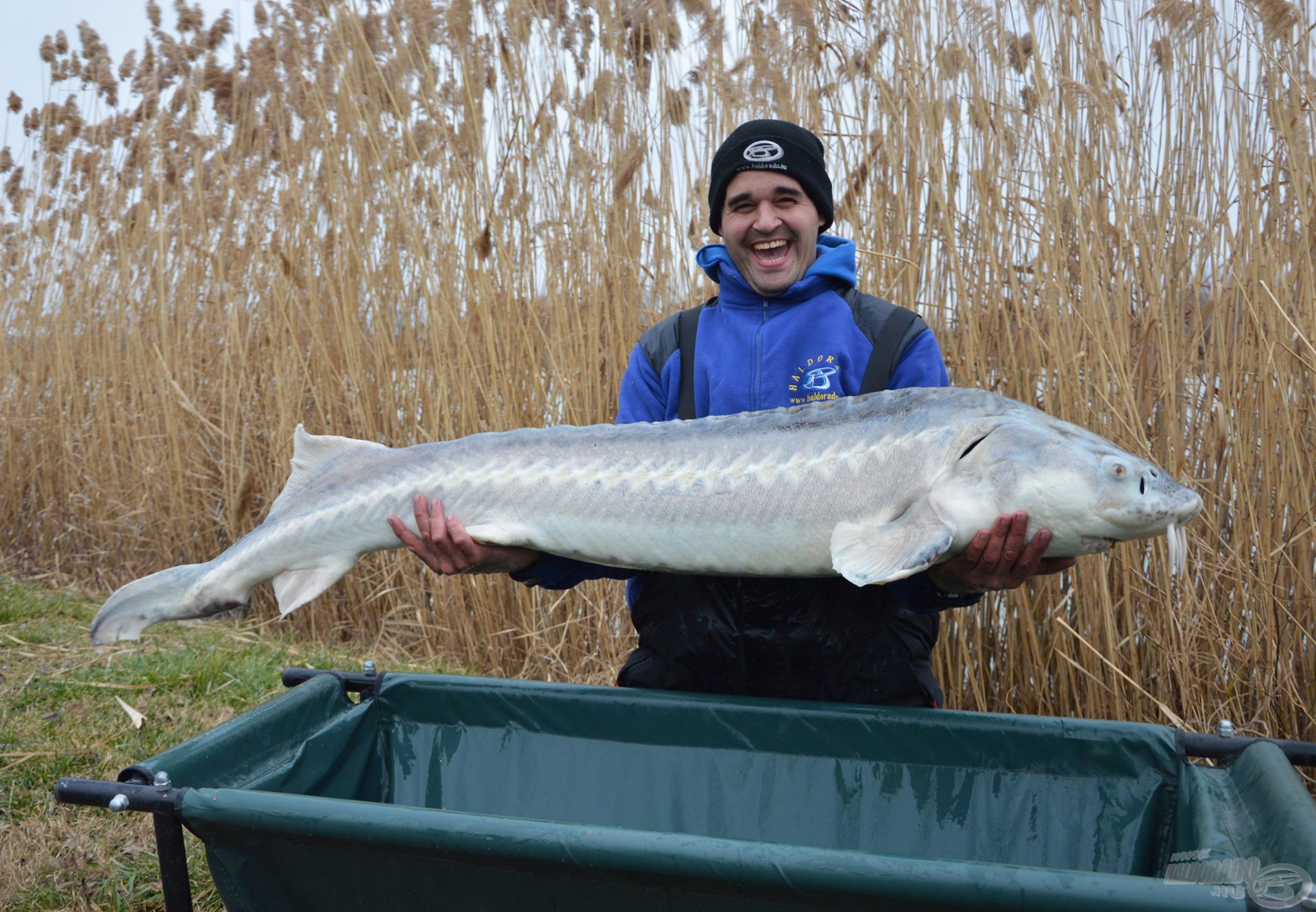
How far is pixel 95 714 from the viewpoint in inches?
120

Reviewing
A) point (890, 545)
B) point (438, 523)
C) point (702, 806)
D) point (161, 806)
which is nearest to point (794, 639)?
point (702, 806)

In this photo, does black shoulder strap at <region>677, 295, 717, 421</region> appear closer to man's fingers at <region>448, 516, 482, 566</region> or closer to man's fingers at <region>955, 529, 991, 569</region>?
man's fingers at <region>448, 516, 482, 566</region>

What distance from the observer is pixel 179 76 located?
464 centimetres

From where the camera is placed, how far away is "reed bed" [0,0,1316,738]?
7.66ft

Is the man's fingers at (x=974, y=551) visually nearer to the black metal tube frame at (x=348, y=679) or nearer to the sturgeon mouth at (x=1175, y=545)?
the sturgeon mouth at (x=1175, y=545)

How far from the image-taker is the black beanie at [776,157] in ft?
6.39

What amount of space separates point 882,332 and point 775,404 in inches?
9.2

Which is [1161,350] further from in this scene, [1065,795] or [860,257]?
[1065,795]

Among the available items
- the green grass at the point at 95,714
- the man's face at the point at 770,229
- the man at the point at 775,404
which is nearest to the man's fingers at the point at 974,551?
the man at the point at 775,404

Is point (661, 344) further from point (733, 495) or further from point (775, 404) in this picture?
point (733, 495)

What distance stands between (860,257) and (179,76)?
3392 millimetres

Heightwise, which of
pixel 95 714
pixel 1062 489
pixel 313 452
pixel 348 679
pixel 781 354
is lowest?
pixel 95 714

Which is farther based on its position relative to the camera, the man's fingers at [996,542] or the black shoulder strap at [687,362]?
the black shoulder strap at [687,362]

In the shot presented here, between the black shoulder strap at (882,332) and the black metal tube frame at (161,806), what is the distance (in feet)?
4.16
